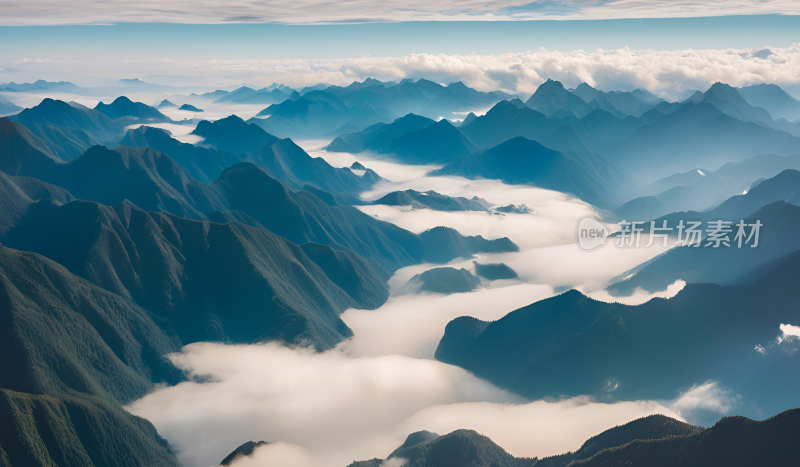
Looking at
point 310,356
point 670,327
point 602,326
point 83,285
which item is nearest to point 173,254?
point 83,285

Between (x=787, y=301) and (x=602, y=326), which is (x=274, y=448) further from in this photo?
(x=787, y=301)

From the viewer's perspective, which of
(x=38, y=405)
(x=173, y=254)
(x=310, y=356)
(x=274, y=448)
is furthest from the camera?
(x=173, y=254)

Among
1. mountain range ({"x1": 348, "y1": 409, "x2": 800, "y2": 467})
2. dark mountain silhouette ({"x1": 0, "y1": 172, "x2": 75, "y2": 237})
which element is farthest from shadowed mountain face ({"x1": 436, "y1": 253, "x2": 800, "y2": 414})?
dark mountain silhouette ({"x1": 0, "y1": 172, "x2": 75, "y2": 237})

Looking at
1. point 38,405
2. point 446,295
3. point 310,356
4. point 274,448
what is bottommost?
point 274,448

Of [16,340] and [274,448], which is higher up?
[16,340]

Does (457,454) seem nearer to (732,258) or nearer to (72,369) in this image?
(72,369)

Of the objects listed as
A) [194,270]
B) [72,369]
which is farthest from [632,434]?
[194,270]

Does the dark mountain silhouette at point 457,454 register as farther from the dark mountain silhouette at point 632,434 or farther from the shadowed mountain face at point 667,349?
the shadowed mountain face at point 667,349
